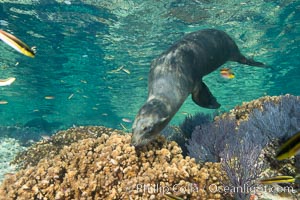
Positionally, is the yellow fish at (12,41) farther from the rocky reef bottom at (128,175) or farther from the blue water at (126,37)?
the blue water at (126,37)

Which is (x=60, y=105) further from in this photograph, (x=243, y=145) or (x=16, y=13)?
(x=243, y=145)

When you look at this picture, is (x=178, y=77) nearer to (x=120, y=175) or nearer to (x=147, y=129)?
(x=147, y=129)

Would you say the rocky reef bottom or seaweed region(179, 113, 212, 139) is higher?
the rocky reef bottom

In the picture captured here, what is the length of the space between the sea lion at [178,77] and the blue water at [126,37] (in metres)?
7.15

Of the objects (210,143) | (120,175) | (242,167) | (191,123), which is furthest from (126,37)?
(242,167)

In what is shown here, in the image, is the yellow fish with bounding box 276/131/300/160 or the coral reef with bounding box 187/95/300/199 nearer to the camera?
the yellow fish with bounding box 276/131/300/160

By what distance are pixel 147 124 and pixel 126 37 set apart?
1613 cm

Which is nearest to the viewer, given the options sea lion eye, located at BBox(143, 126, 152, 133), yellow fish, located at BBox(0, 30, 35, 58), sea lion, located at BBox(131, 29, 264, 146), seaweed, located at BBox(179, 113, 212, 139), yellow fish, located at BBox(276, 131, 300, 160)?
yellow fish, located at BBox(276, 131, 300, 160)

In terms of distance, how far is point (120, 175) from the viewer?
12.7 feet

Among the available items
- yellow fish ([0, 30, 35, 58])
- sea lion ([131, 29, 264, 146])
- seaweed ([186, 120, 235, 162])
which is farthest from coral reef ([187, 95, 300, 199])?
yellow fish ([0, 30, 35, 58])

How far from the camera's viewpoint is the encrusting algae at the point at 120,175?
352 cm

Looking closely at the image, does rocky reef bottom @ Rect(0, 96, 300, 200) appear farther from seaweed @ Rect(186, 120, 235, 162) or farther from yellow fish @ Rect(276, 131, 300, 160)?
yellow fish @ Rect(276, 131, 300, 160)

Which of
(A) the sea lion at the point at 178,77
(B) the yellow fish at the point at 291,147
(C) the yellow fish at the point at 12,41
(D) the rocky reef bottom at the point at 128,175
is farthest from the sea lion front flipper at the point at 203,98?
(B) the yellow fish at the point at 291,147

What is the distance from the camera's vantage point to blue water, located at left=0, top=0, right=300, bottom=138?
15.2m
